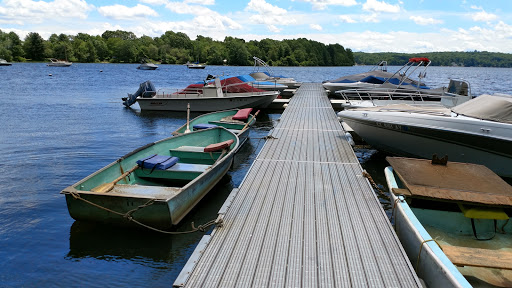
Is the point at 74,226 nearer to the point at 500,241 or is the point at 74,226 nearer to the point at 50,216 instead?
the point at 50,216

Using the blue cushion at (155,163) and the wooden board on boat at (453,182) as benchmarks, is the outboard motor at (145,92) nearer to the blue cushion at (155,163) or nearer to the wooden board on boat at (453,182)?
the blue cushion at (155,163)

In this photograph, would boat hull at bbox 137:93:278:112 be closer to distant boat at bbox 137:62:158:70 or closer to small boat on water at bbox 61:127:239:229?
small boat on water at bbox 61:127:239:229

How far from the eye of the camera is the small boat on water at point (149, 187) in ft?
21.1

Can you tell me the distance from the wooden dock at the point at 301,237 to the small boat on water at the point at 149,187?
1222 millimetres

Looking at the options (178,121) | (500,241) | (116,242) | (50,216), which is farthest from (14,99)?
(500,241)

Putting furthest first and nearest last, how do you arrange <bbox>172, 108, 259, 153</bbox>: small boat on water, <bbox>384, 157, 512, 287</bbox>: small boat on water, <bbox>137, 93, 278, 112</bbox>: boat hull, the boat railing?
<bbox>137, 93, 278, 112</bbox>: boat hull → the boat railing → <bbox>172, 108, 259, 153</bbox>: small boat on water → <bbox>384, 157, 512, 287</bbox>: small boat on water

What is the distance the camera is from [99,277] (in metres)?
5.93

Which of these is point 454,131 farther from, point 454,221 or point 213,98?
point 213,98

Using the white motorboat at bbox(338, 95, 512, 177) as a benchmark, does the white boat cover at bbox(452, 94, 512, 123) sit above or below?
above

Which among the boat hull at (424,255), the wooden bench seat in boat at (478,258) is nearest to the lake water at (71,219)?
the boat hull at (424,255)

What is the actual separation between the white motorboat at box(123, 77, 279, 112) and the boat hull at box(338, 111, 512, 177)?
10833 mm

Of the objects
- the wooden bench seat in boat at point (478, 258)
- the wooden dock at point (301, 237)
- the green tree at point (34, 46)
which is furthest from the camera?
the green tree at point (34, 46)

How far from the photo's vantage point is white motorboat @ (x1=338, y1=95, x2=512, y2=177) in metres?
8.83

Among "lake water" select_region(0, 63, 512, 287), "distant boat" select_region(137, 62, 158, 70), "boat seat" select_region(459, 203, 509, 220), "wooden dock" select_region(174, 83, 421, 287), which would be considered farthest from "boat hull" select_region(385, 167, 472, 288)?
"distant boat" select_region(137, 62, 158, 70)
